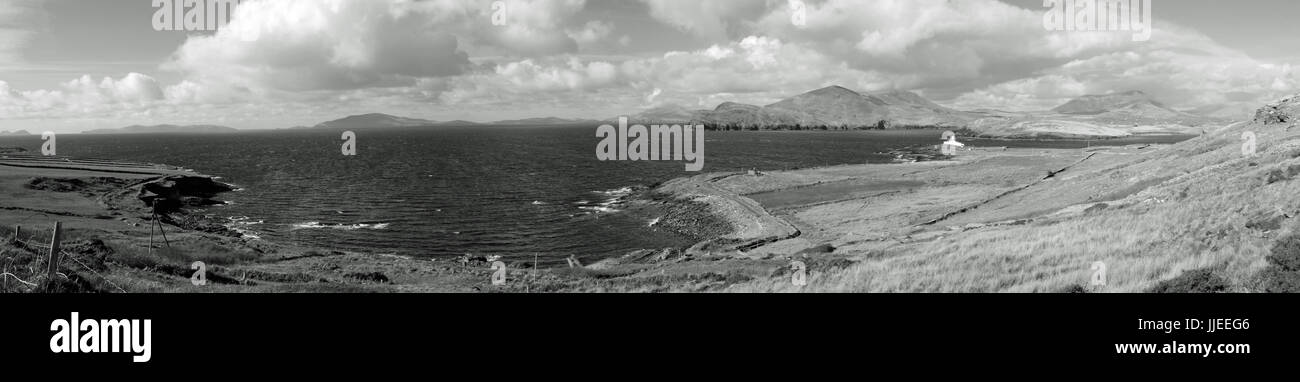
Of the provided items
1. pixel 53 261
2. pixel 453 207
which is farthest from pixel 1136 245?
pixel 453 207

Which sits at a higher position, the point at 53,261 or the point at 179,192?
the point at 53,261

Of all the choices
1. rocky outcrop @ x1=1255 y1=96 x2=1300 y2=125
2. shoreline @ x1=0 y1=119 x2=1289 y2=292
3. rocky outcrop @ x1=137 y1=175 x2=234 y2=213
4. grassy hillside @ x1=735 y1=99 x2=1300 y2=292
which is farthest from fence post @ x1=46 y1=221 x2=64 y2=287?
rocky outcrop @ x1=1255 y1=96 x2=1300 y2=125

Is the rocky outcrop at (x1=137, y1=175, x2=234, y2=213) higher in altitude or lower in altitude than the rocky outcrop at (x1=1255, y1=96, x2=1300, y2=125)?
lower

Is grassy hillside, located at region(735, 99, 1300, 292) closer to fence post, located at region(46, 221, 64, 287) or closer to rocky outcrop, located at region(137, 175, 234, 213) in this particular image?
fence post, located at region(46, 221, 64, 287)

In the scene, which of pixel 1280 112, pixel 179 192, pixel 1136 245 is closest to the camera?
pixel 1136 245

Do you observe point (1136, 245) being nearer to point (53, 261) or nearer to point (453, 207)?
point (53, 261)

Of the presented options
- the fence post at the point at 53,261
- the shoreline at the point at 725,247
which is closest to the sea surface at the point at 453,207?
the shoreline at the point at 725,247

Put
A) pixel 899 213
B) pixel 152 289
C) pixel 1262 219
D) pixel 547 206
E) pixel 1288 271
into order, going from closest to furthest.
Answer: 1. pixel 1288 271
2. pixel 152 289
3. pixel 1262 219
4. pixel 899 213
5. pixel 547 206

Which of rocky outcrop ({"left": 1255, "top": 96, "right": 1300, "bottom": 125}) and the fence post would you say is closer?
the fence post

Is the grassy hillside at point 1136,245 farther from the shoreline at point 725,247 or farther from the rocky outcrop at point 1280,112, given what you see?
the rocky outcrop at point 1280,112

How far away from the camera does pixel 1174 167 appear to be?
171ft
